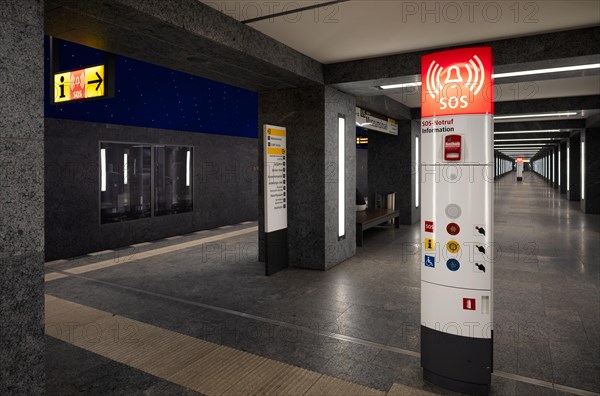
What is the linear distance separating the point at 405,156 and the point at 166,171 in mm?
5882

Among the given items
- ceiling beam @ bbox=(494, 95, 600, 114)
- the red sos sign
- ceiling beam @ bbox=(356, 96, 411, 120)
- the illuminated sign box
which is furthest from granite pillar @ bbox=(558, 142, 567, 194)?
the illuminated sign box

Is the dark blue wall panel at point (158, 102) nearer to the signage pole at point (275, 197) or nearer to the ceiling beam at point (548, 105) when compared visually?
the signage pole at point (275, 197)

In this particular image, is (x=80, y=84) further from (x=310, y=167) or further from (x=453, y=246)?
(x=453, y=246)

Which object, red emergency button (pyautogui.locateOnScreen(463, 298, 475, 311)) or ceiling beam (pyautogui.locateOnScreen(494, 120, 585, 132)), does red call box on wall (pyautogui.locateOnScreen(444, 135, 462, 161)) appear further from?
ceiling beam (pyautogui.locateOnScreen(494, 120, 585, 132))

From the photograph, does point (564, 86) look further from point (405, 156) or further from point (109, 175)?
point (109, 175)

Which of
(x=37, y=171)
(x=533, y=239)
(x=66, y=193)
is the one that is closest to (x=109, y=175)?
(x=66, y=193)

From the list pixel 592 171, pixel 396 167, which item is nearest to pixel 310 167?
pixel 396 167

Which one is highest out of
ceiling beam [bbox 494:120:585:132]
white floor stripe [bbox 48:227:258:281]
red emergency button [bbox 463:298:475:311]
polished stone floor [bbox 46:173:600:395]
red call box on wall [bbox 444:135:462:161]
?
ceiling beam [bbox 494:120:585:132]

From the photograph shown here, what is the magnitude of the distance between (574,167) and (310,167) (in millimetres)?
14643

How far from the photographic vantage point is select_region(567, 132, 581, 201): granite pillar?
52.4ft

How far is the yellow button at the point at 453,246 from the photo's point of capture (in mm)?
2697

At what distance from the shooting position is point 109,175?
7641 mm

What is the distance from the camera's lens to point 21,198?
7.30ft

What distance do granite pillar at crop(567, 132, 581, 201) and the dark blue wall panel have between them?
12.9 meters
